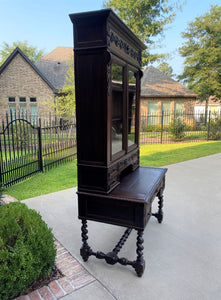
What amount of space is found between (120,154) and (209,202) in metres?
2.91

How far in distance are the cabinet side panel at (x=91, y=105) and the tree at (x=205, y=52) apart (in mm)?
23601

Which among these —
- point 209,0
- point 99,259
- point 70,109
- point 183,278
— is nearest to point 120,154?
point 99,259

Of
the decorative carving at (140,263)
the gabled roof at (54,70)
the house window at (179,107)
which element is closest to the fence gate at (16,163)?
the decorative carving at (140,263)

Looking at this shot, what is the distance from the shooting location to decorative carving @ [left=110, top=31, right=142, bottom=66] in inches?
92.8

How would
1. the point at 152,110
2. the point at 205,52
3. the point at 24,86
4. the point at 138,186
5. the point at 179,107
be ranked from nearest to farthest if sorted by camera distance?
the point at 138,186 < the point at 24,86 < the point at 152,110 < the point at 179,107 < the point at 205,52

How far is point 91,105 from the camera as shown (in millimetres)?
2391

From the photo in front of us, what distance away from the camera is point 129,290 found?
235cm

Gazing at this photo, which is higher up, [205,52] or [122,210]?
[205,52]

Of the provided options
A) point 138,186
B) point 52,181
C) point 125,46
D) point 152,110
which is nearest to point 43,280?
point 138,186

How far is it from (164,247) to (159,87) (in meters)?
18.2

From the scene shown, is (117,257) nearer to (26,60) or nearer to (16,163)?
(16,163)

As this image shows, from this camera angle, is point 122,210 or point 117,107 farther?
point 117,107

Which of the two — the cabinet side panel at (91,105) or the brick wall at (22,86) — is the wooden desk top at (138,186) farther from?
the brick wall at (22,86)

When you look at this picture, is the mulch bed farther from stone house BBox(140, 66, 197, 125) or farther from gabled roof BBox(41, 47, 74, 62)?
gabled roof BBox(41, 47, 74, 62)
